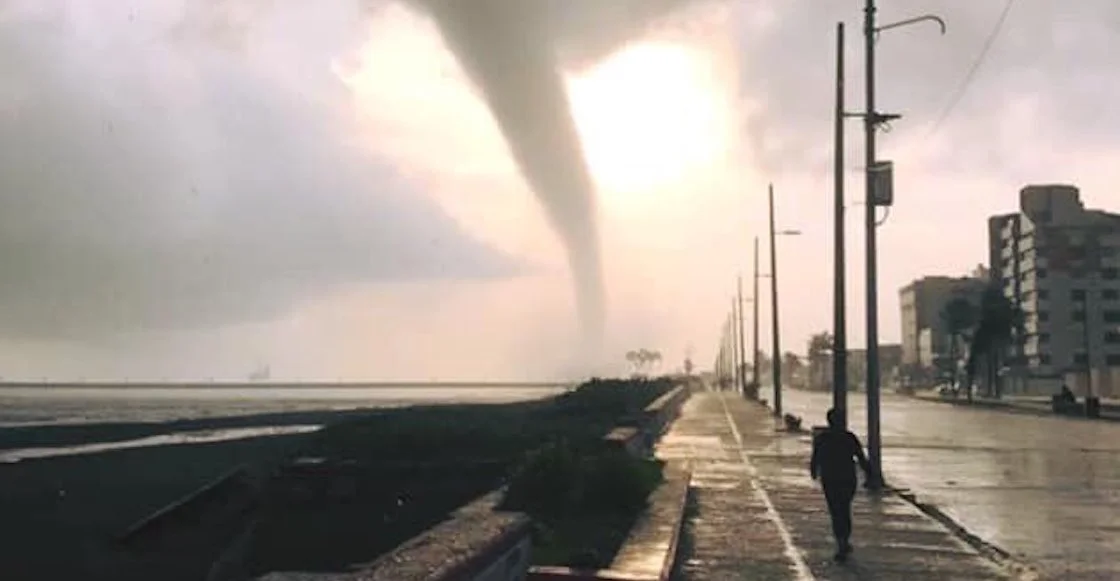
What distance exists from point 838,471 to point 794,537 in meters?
1.43

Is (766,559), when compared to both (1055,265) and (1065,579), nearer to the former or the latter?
(1065,579)

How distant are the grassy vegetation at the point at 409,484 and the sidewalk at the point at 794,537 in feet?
3.86

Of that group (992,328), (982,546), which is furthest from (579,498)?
(992,328)

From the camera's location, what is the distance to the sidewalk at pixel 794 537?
531 inches

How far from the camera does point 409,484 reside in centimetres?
2627

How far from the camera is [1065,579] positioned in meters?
13.5

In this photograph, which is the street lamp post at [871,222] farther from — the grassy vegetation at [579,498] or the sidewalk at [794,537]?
the grassy vegetation at [579,498]

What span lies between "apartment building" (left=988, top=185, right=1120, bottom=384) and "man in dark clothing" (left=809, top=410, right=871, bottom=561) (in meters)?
159

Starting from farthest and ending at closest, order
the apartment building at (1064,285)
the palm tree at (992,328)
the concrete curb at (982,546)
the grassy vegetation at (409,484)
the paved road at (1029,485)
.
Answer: the apartment building at (1064,285) → the palm tree at (992,328) → the grassy vegetation at (409,484) → the paved road at (1029,485) → the concrete curb at (982,546)

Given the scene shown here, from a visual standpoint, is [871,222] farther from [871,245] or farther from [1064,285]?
[1064,285]

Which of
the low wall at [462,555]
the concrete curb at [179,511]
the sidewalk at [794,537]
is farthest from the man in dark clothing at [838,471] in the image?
the concrete curb at [179,511]

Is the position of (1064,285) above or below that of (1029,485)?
above

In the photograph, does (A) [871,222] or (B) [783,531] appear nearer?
(B) [783,531]

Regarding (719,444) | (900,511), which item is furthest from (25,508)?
(900,511)
